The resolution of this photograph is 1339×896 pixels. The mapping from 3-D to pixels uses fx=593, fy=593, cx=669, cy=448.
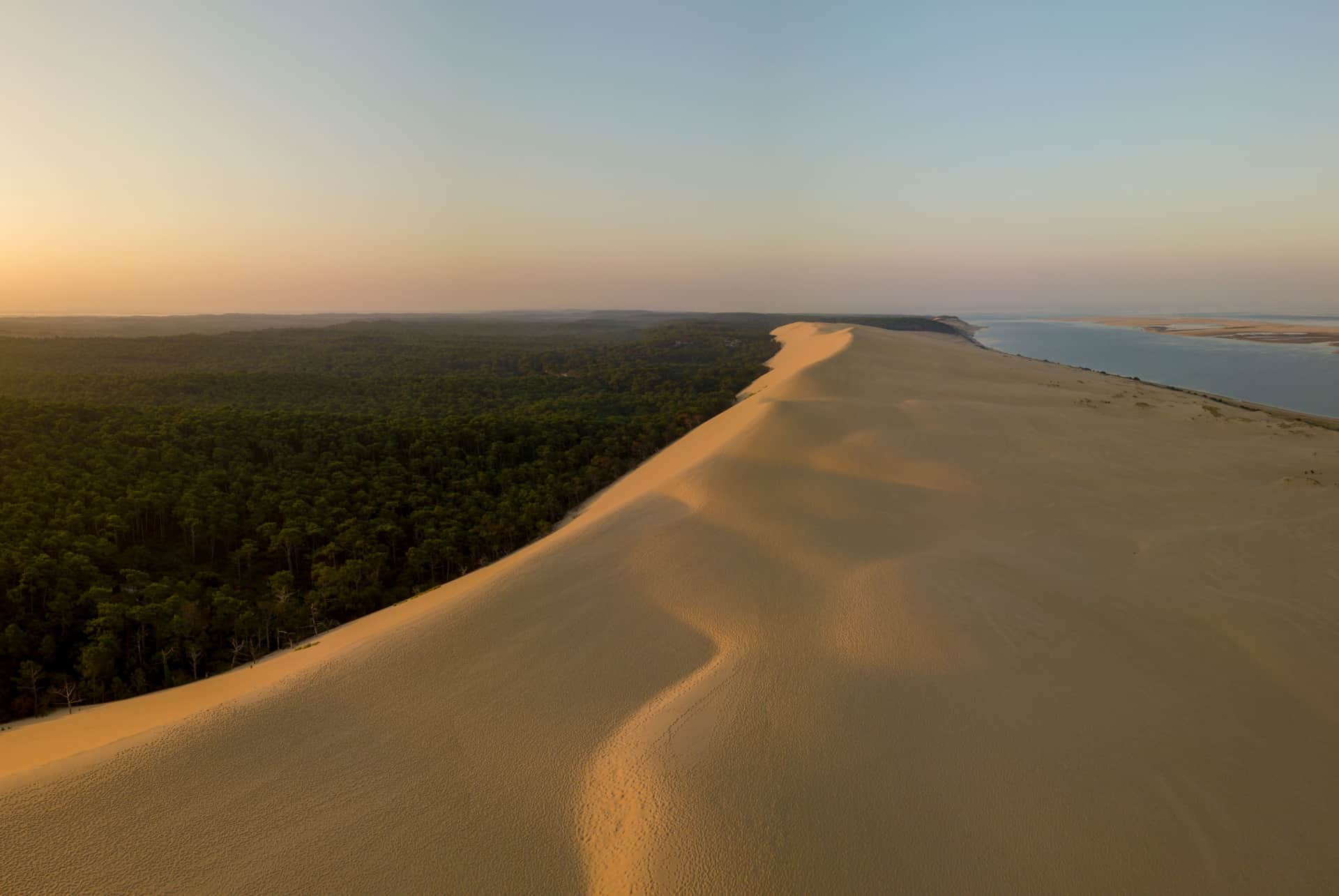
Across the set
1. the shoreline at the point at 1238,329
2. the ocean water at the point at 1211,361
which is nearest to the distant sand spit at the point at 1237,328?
the shoreline at the point at 1238,329

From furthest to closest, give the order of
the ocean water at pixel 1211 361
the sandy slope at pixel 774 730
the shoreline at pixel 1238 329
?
the shoreline at pixel 1238 329, the ocean water at pixel 1211 361, the sandy slope at pixel 774 730

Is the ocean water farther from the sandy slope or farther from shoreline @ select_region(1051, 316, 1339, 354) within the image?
the sandy slope

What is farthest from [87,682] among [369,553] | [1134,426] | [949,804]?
[1134,426]

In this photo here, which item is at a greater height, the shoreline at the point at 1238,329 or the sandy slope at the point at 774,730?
the shoreline at the point at 1238,329

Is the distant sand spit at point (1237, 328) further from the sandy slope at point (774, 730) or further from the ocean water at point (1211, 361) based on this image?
the sandy slope at point (774, 730)

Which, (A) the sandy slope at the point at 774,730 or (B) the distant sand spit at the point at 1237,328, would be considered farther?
(B) the distant sand spit at the point at 1237,328

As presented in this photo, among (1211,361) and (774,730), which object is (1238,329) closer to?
(1211,361)

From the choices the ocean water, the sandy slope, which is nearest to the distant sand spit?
the ocean water
